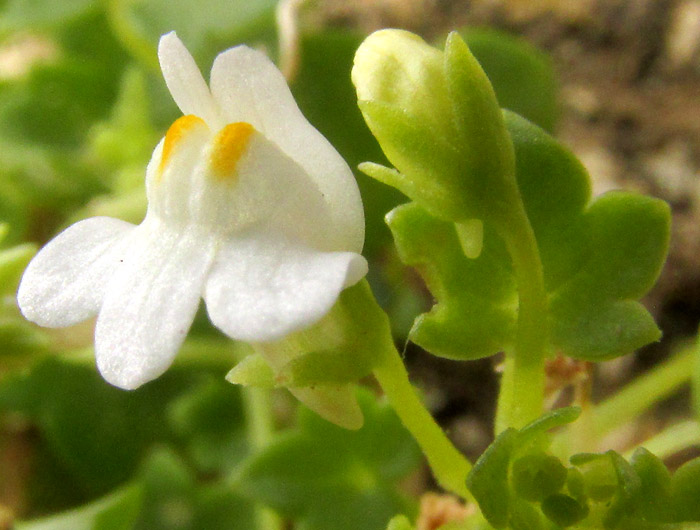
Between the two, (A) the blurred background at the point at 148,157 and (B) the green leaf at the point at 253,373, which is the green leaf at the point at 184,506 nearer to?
(A) the blurred background at the point at 148,157

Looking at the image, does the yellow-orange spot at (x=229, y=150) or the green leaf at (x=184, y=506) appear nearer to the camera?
the yellow-orange spot at (x=229, y=150)

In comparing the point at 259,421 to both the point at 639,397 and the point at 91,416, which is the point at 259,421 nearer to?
the point at 91,416

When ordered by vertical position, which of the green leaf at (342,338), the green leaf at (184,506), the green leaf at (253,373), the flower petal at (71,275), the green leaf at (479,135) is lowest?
the green leaf at (184,506)

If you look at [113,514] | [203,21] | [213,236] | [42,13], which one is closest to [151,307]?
[213,236]

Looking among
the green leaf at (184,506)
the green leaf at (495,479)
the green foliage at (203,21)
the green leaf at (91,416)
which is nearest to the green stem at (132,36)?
the green foliage at (203,21)

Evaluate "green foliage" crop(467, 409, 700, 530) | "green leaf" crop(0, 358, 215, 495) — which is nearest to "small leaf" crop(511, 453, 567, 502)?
"green foliage" crop(467, 409, 700, 530)

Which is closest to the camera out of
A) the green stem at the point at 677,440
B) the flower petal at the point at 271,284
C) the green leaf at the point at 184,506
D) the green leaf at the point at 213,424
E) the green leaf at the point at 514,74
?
the flower petal at the point at 271,284
